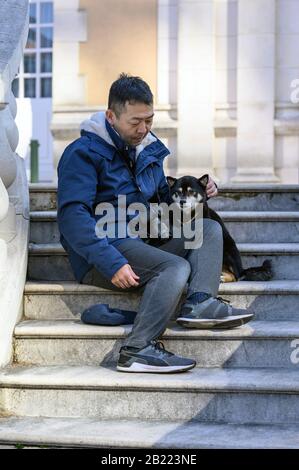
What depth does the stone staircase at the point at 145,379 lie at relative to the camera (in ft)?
11.9

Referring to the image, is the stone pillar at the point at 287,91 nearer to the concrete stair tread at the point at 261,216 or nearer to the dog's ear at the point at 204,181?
the concrete stair tread at the point at 261,216

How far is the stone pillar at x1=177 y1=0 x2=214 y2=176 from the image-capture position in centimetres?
806

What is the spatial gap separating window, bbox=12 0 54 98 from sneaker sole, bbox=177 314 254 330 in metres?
7.37

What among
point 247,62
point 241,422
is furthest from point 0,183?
point 247,62

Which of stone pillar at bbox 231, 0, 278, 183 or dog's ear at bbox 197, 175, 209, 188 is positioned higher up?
stone pillar at bbox 231, 0, 278, 183

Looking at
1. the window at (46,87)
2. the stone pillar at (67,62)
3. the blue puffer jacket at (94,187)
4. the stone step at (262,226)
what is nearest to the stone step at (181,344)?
the blue puffer jacket at (94,187)

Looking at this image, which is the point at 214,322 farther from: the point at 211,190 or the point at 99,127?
the point at 99,127

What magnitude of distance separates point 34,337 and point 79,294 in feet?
1.22

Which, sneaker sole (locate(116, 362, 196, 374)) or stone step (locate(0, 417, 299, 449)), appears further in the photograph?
sneaker sole (locate(116, 362, 196, 374))

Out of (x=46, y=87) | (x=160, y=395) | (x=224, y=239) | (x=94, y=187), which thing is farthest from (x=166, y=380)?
(x=46, y=87)

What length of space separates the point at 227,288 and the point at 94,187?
84cm

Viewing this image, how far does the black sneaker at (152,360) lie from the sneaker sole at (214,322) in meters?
0.19

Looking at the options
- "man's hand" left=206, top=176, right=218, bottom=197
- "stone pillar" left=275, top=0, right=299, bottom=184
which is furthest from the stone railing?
"stone pillar" left=275, top=0, right=299, bottom=184

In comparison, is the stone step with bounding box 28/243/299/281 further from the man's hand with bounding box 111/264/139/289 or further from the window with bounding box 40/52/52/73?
the window with bounding box 40/52/52/73
